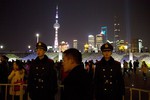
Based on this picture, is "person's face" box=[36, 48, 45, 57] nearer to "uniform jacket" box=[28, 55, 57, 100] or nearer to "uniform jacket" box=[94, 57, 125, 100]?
"uniform jacket" box=[28, 55, 57, 100]

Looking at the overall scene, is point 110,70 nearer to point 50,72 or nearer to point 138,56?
point 50,72

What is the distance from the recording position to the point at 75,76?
346cm

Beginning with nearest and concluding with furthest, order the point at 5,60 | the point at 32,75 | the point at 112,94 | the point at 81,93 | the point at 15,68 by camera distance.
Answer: the point at 81,93 → the point at 112,94 → the point at 32,75 → the point at 15,68 → the point at 5,60

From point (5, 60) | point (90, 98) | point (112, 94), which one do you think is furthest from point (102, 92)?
point (5, 60)

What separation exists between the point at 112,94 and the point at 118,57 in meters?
59.1

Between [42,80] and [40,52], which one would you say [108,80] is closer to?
[42,80]

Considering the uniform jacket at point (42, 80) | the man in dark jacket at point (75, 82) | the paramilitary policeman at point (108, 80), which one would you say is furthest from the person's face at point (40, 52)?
the man in dark jacket at point (75, 82)

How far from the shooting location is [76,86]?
3.43 meters

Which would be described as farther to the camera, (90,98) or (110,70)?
(110,70)

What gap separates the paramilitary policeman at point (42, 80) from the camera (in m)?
5.82

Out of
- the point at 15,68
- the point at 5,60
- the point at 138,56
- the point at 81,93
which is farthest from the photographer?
the point at 138,56

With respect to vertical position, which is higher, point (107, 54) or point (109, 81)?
point (107, 54)

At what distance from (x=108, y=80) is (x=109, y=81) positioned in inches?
1.2

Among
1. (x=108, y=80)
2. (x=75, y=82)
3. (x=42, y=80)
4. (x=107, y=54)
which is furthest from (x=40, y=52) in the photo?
(x=75, y=82)
